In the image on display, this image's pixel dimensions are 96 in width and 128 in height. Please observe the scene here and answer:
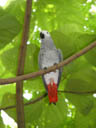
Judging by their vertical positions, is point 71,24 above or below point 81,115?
above

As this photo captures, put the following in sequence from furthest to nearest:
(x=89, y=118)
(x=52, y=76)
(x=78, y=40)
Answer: (x=52, y=76) < (x=89, y=118) < (x=78, y=40)

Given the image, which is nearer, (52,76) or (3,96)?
(3,96)

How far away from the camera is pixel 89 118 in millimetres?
691

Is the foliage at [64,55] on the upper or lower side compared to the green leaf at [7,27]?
lower

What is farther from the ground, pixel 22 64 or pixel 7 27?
pixel 7 27

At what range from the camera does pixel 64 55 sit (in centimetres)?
61

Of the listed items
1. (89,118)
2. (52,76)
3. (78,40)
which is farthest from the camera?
(52,76)

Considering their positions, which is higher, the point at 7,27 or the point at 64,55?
the point at 7,27

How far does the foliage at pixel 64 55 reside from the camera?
582 millimetres

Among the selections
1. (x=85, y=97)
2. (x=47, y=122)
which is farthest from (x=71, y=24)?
(x=47, y=122)

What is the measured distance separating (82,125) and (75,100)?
4.7 inches

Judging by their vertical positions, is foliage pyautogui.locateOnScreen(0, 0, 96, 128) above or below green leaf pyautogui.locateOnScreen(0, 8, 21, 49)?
below

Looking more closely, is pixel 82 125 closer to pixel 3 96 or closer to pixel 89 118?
pixel 89 118

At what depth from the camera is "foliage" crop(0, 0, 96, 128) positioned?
582mm
